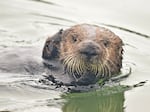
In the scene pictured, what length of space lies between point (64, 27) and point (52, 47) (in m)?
2.46

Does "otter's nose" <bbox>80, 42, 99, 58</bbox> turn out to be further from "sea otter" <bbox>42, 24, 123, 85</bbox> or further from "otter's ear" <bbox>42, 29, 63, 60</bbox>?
"otter's ear" <bbox>42, 29, 63, 60</bbox>

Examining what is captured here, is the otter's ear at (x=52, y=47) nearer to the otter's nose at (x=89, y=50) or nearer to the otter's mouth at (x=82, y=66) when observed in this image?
the otter's mouth at (x=82, y=66)

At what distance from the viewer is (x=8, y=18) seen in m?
9.49

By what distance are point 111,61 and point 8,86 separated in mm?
1186

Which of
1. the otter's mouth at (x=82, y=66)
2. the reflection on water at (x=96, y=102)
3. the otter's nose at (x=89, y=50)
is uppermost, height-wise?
the otter's nose at (x=89, y=50)

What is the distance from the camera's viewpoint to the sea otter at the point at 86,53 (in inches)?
252

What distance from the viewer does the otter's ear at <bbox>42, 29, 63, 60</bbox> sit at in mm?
6941

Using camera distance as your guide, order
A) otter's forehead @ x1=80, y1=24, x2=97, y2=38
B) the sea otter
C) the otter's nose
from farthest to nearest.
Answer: otter's forehead @ x1=80, y1=24, x2=97, y2=38
the sea otter
the otter's nose

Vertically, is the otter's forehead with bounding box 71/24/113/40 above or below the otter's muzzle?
above

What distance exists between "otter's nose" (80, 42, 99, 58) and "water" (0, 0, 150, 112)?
1.96 ft

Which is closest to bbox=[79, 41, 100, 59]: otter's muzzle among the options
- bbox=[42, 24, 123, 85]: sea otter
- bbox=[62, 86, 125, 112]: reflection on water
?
bbox=[42, 24, 123, 85]: sea otter

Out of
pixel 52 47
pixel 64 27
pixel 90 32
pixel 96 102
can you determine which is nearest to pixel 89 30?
pixel 90 32

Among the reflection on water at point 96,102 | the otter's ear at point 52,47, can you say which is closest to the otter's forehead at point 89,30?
the otter's ear at point 52,47

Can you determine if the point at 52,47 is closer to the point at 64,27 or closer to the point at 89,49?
the point at 89,49
